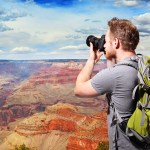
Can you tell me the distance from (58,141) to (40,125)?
14.8 meters

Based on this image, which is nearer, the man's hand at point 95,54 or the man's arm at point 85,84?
the man's arm at point 85,84

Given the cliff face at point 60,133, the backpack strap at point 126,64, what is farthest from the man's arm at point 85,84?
the cliff face at point 60,133

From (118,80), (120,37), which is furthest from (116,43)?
(118,80)

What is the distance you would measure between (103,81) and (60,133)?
112m

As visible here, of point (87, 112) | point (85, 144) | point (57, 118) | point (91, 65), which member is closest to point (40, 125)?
point (57, 118)

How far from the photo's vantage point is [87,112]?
183 metres

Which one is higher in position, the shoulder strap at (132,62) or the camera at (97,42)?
the camera at (97,42)

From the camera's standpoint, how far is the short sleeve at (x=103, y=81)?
3717 mm

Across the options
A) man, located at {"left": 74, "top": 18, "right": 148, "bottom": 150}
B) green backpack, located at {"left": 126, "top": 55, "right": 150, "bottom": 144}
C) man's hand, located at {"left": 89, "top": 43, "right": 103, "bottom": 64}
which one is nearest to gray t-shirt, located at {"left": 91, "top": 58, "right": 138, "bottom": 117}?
man, located at {"left": 74, "top": 18, "right": 148, "bottom": 150}

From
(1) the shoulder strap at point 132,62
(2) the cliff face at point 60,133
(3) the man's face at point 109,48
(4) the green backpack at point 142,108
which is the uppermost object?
(3) the man's face at point 109,48

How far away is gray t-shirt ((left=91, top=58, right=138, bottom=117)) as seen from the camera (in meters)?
3.72

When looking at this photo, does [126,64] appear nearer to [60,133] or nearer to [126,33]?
[126,33]

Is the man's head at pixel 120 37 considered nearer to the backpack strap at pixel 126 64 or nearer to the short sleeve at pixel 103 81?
the backpack strap at pixel 126 64

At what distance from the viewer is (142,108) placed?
354cm
